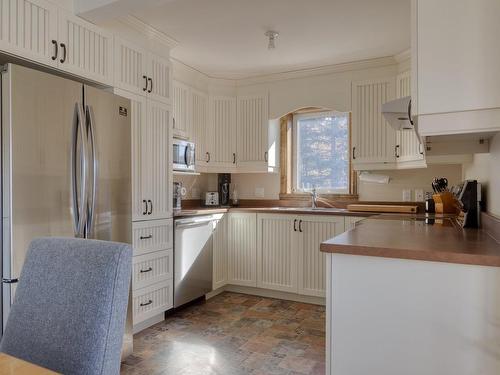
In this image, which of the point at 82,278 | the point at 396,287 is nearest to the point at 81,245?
the point at 82,278

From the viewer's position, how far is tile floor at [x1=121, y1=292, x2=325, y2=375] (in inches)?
88.3

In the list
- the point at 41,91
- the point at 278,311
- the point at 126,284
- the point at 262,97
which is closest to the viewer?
the point at 126,284

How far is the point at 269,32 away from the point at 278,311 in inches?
94.8

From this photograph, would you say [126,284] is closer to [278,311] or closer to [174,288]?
[174,288]

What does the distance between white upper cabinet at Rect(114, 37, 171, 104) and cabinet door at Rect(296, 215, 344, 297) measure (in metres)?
1.73

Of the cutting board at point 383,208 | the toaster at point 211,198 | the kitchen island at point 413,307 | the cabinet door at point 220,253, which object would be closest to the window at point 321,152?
the cutting board at point 383,208

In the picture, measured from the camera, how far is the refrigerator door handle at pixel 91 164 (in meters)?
2.04

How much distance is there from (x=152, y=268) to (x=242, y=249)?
1193 mm

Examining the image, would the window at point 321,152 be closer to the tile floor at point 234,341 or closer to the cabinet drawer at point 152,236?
the tile floor at point 234,341

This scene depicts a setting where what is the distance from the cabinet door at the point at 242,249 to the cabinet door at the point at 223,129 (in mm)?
682

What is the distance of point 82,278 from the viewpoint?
0.88 m

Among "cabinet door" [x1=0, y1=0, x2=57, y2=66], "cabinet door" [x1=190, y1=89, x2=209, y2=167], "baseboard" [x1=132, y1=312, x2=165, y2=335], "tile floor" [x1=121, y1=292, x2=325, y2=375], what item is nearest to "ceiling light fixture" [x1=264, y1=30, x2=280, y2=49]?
"cabinet door" [x1=190, y1=89, x2=209, y2=167]

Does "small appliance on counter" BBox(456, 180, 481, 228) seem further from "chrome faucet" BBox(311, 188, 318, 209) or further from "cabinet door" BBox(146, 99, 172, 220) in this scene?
"cabinet door" BBox(146, 99, 172, 220)

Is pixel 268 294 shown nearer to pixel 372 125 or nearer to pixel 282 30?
pixel 372 125
